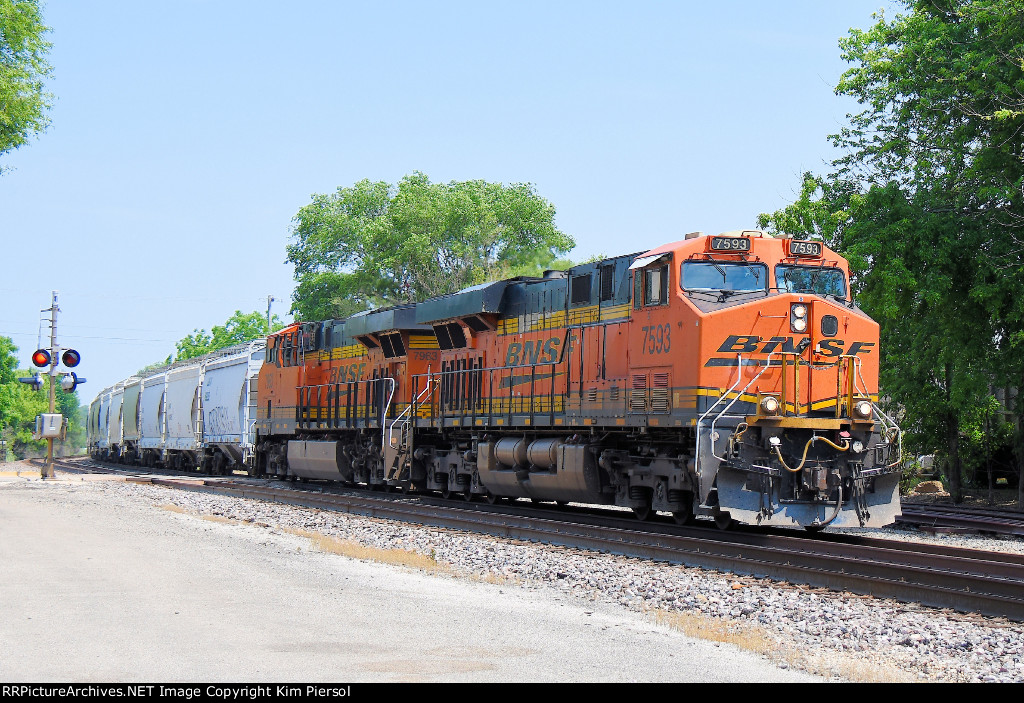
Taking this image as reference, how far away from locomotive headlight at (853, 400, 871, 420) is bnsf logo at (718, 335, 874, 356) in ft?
2.37

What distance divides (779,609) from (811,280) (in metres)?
6.54

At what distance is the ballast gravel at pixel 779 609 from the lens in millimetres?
7406

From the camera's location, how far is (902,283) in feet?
67.7

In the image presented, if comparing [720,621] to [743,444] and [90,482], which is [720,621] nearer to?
[743,444]

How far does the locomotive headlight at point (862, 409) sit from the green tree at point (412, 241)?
45.2 metres

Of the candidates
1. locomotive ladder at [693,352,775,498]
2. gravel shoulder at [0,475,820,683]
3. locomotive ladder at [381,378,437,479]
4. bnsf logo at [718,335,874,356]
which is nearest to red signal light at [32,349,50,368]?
locomotive ladder at [381,378,437,479]

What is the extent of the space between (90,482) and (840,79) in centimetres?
2200

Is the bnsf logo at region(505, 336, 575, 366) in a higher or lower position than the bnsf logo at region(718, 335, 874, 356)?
higher

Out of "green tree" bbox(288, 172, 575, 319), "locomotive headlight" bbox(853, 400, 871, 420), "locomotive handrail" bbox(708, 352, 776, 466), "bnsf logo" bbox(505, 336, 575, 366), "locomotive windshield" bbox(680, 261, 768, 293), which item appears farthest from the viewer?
"green tree" bbox(288, 172, 575, 319)

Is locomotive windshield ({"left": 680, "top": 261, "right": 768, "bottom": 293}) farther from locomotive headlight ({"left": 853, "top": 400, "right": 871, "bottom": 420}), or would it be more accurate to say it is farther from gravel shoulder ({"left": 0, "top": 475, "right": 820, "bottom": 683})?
gravel shoulder ({"left": 0, "top": 475, "right": 820, "bottom": 683})

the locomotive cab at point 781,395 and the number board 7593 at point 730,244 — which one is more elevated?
the number board 7593 at point 730,244

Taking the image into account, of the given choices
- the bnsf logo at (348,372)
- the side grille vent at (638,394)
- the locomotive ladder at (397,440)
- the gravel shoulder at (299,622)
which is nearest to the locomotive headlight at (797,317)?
the side grille vent at (638,394)

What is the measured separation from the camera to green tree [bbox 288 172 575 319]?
64.7m

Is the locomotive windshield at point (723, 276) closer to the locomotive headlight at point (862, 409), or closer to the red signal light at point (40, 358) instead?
the locomotive headlight at point (862, 409)
